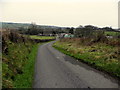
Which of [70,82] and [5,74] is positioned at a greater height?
[5,74]

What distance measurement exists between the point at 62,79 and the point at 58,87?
152cm

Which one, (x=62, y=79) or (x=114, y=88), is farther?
(x=62, y=79)

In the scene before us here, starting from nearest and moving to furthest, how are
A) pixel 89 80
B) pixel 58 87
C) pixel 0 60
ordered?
pixel 58 87 < pixel 89 80 < pixel 0 60

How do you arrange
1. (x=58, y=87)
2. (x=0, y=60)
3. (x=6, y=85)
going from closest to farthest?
(x=6, y=85)
(x=58, y=87)
(x=0, y=60)

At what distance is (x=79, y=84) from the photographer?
8219mm

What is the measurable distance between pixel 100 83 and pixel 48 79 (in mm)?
4097

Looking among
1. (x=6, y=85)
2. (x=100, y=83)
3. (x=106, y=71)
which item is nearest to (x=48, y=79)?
(x=6, y=85)

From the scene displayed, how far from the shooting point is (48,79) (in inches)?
363

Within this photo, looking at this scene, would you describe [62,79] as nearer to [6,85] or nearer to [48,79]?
[48,79]

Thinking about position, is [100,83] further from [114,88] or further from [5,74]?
[5,74]

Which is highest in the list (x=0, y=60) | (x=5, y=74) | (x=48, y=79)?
(x=0, y=60)

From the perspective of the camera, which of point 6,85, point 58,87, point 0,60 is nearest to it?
point 6,85

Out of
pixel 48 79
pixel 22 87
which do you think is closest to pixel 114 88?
pixel 48 79

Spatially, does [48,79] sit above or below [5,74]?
below
